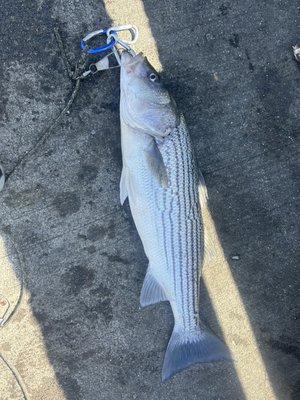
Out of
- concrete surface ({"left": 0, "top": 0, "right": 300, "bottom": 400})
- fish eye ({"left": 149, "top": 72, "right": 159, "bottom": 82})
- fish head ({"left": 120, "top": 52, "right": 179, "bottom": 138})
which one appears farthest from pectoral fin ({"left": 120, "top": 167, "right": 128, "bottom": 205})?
fish eye ({"left": 149, "top": 72, "right": 159, "bottom": 82})

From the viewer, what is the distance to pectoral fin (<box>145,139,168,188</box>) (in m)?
3.48

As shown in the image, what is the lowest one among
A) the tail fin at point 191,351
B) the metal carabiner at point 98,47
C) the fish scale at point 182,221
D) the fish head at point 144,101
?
the tail fin at point 191,351

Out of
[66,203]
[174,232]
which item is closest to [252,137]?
[174,232]

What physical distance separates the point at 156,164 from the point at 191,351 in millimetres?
1750

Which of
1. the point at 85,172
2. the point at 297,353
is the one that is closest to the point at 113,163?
the point at 85,172

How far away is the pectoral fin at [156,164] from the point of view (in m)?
3.48

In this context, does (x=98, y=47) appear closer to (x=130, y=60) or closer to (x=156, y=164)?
(x=130, y=60)

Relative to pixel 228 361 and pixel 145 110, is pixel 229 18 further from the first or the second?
pixel 228 361

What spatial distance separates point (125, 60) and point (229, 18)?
1.41m

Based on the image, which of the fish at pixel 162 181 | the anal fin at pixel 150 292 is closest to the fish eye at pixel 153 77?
the fish at pixel 162 181

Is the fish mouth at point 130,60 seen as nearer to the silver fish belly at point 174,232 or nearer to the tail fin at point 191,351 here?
the silver fish belly at point 174,232

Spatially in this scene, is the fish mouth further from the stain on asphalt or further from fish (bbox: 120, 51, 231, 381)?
the stain on asphalt

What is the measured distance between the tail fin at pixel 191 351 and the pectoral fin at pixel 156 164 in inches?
55.8

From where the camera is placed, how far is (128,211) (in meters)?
4.05
